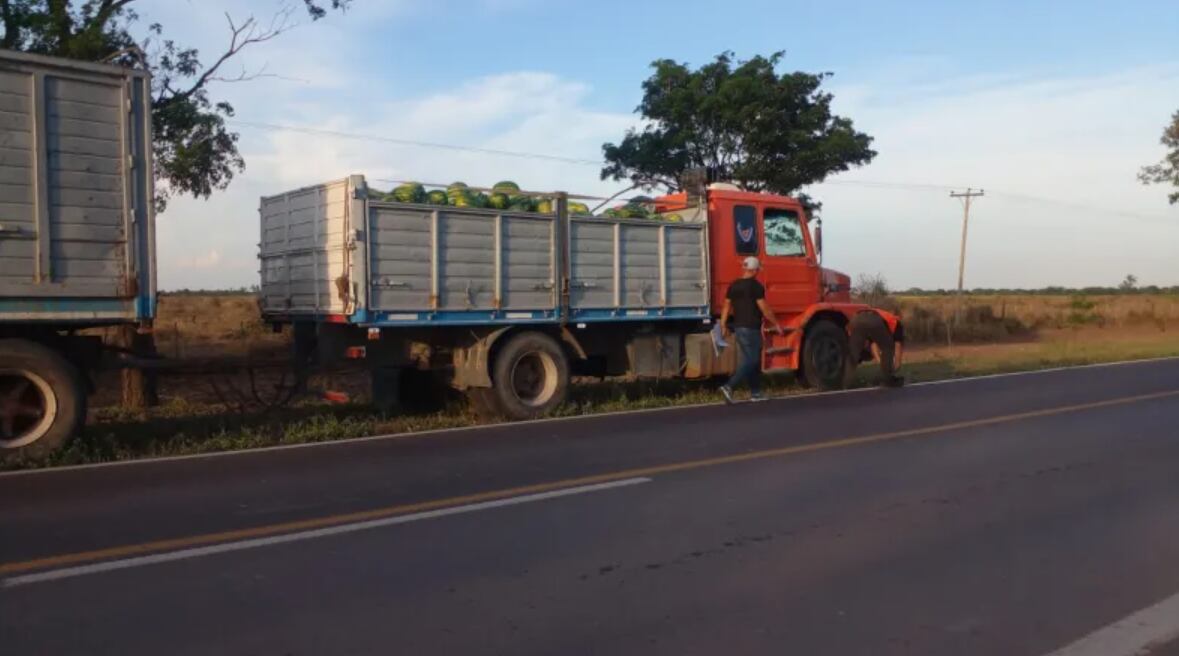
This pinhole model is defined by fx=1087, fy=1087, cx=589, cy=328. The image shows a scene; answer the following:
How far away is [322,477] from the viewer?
27.9 ft

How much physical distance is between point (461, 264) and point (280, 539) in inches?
231

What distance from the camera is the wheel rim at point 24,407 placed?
9.08m

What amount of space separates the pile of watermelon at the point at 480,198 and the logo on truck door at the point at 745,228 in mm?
2045

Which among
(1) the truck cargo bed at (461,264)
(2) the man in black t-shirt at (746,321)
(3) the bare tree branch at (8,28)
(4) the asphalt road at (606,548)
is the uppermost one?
(3) the bare tree branch at (8,28)

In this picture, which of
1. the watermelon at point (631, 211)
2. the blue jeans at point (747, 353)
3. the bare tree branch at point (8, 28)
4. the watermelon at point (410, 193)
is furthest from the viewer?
the watermelon at point (631, 211)

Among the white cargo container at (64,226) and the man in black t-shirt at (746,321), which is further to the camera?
the man in black t-shirt at (746,321)

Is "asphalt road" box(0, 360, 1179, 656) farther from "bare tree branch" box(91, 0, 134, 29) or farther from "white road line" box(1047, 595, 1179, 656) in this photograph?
"bare tree branch" box(91, 0, 134, 29)

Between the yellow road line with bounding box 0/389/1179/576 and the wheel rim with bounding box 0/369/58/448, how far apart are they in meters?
3.52

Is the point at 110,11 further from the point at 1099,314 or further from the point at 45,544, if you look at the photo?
the point at 1099,314

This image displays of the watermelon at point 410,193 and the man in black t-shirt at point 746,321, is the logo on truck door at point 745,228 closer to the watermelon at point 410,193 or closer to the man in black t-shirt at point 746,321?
the man in black t-shirt at point 746,321

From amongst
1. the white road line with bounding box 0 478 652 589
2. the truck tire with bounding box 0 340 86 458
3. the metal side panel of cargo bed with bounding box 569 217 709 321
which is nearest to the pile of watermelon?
the metal side panel of cargo bed with bounding box 569 217 709 321

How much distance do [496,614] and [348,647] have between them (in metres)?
0.77

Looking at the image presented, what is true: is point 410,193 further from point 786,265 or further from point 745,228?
point 786,265

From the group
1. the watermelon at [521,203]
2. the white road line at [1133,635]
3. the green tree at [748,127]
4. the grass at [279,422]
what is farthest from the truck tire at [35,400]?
the green tree at [748,127]
